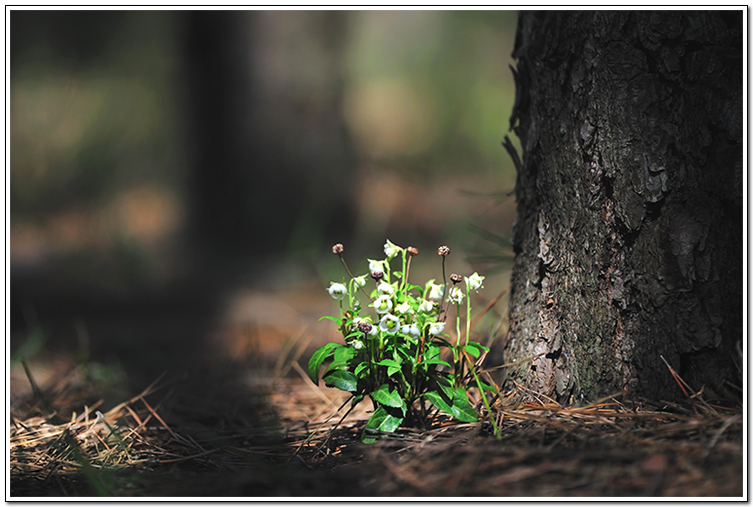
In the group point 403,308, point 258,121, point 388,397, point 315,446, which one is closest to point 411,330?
point 403,308

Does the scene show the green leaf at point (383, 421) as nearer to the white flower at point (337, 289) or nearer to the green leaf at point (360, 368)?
the green leaf at point (360, 368)

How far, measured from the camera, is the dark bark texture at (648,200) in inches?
43.9

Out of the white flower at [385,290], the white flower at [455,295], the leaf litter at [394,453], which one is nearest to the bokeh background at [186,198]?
the leaf litter at [394,453]

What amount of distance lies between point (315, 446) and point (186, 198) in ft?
9.48

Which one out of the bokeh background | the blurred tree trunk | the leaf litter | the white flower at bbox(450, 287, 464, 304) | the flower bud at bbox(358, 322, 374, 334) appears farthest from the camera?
the blurred tree trunk

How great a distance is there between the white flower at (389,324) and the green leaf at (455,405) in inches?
7.3

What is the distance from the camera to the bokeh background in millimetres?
2758

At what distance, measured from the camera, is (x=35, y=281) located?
138 inches

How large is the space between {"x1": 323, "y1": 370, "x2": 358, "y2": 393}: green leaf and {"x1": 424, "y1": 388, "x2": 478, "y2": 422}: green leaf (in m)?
0.17

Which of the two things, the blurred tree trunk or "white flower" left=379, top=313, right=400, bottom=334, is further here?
the blurred tree trunk

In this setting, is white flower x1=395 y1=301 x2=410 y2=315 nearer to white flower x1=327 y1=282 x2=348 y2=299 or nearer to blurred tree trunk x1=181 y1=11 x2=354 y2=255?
white flower x1=327 y1=282 x2=348 y2=299

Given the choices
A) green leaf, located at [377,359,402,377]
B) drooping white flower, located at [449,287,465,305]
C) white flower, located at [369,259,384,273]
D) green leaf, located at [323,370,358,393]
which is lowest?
green leaf, located at [323,370,358,393]

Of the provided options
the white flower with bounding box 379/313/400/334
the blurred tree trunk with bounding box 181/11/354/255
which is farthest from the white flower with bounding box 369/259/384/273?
the blurred tree trunk with bounding box 181/11/354/255

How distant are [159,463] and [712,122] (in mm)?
1565
